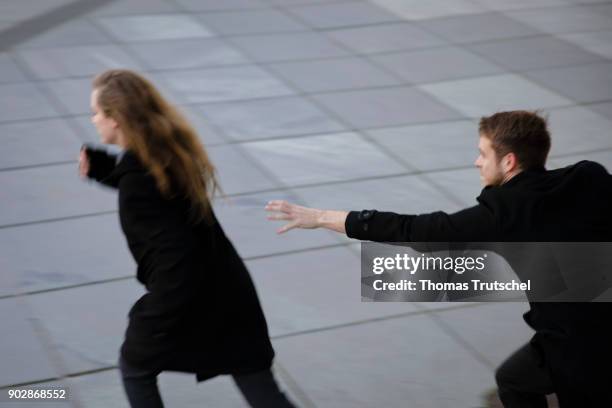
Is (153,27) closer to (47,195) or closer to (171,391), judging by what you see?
(47,195)

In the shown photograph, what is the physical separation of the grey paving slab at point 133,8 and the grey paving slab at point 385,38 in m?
2.06

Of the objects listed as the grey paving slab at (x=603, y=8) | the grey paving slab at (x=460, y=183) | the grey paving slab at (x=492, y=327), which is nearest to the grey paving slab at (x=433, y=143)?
the grey paving slab at (x=460, y=183)

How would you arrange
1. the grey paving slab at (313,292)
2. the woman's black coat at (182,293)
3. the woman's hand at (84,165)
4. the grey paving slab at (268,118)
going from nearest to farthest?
the woman's black coat at (182,293) → the woman's hand at (84,165) → the grey paving slab at (313,292) → the grey paving slab at (268,118)

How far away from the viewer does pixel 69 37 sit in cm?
985

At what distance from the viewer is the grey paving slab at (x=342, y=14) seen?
10766 mm

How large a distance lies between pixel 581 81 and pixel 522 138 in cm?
610

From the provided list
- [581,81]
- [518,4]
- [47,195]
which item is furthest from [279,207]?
[518,4]

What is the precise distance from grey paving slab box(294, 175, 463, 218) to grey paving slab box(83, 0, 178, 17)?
4.98 metres

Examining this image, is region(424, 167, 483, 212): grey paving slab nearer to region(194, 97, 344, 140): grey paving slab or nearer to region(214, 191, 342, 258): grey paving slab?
region(214, 191, 342, 258): grey paving slab

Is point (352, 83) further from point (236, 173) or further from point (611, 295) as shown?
point (611, 295)

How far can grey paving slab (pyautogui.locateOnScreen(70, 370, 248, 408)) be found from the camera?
4.39 meters

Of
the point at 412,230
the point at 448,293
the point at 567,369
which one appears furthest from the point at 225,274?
the point at 567,369

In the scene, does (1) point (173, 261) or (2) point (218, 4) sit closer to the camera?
(1) point (173, 261)

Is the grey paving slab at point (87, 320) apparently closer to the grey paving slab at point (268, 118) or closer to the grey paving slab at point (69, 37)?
the grey paving slab at point (268, 118)
